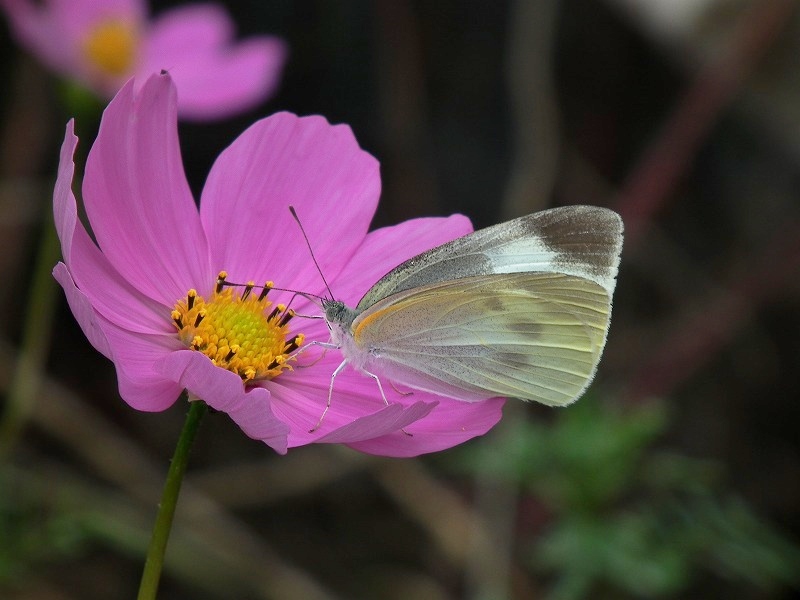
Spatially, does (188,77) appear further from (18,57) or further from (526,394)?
(526,394)

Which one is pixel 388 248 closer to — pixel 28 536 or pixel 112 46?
pixel 28 536

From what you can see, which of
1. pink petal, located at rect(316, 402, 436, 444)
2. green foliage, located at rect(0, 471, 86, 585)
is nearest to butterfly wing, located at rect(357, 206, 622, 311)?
pink petal, located at rect(316, 402, 436, 444)

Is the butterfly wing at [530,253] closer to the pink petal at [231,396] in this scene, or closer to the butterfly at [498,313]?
the butterfly at [498,313]

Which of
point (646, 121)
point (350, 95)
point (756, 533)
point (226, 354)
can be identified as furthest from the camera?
point (646, 121)

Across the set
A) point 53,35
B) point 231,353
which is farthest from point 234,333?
point 53,35

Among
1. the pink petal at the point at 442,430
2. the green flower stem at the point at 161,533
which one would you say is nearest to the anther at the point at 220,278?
the pink petal at the point at 442,430

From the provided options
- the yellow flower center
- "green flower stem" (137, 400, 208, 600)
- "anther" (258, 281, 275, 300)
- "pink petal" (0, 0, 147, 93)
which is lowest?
the yellow flower center

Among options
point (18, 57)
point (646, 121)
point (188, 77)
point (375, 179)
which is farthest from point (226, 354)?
point (646, 121)

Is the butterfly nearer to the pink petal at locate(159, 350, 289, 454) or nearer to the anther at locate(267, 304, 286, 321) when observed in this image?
the anther at locate(267, 304, 286, 321)
